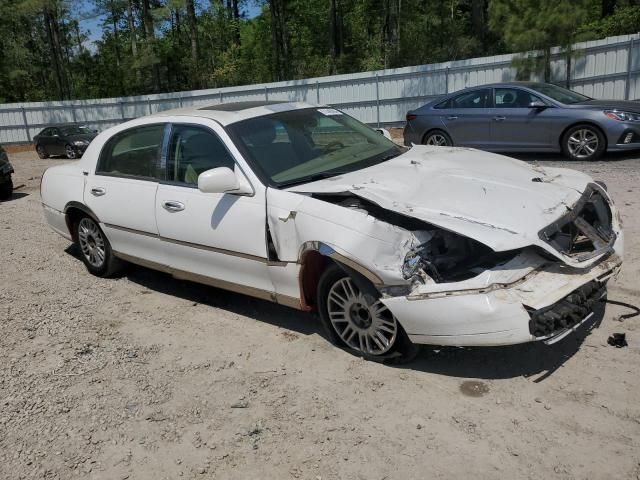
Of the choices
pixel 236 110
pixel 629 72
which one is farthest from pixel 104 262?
pixel 629 72

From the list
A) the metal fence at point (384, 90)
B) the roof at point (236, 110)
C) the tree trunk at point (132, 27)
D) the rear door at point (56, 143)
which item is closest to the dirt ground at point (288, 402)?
the roof at point (236, 110)

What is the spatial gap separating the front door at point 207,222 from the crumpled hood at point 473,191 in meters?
0.47

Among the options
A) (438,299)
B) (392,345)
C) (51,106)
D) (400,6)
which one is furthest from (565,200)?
(400,6)

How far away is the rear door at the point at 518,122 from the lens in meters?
10.3

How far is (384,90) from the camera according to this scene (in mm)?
19438

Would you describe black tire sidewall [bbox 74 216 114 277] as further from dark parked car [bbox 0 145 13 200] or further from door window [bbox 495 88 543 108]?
door window [bbox 495 88 543 108]

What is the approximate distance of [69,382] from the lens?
4.09m

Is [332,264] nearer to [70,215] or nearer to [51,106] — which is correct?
[70,215]

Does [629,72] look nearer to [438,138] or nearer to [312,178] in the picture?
[438,138]

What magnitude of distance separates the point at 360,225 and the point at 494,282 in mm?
867

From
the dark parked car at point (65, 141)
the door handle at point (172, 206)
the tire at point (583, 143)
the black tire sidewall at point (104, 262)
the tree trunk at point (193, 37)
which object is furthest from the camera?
the tree trunk at point (193, 37)

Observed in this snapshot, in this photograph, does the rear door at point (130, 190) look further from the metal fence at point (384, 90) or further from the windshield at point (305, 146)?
the metal fence at point (384, 90)

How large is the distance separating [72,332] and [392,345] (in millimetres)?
2808

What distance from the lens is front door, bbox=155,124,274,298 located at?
169 inches
